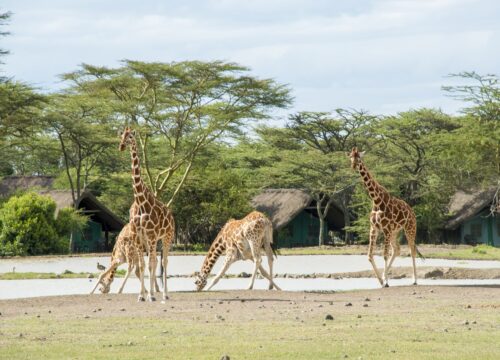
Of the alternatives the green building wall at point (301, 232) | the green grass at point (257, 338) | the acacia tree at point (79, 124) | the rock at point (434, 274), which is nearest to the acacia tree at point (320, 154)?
the green building wall at point (301, 232)

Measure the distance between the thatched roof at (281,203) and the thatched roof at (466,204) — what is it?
7.42 metres

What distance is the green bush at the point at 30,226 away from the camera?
4319 cm

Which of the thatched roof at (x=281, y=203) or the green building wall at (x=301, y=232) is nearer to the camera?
the thatched roof at (x=281, y=203)

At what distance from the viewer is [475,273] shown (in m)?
28.0

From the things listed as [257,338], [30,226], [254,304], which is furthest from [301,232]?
[257,338]

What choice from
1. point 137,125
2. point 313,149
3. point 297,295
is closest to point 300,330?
point 297,295

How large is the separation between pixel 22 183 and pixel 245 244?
3492cm

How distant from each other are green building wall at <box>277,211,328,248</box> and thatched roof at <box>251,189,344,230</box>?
1.05 meters

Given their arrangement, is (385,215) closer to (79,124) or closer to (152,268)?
(152,268)

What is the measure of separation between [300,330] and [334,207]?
147 ft

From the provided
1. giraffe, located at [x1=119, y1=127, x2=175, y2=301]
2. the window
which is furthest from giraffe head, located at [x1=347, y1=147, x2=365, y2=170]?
the window

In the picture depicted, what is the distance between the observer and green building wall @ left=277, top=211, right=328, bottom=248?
186 feet

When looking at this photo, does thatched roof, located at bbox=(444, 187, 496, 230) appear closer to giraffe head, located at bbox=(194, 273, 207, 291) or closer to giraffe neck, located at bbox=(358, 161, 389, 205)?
giraffe neck, located at bbox=(358, 161, 389, 205)

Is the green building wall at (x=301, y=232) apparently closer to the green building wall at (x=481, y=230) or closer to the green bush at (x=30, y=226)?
the green building wall at (x=481, y=230)
